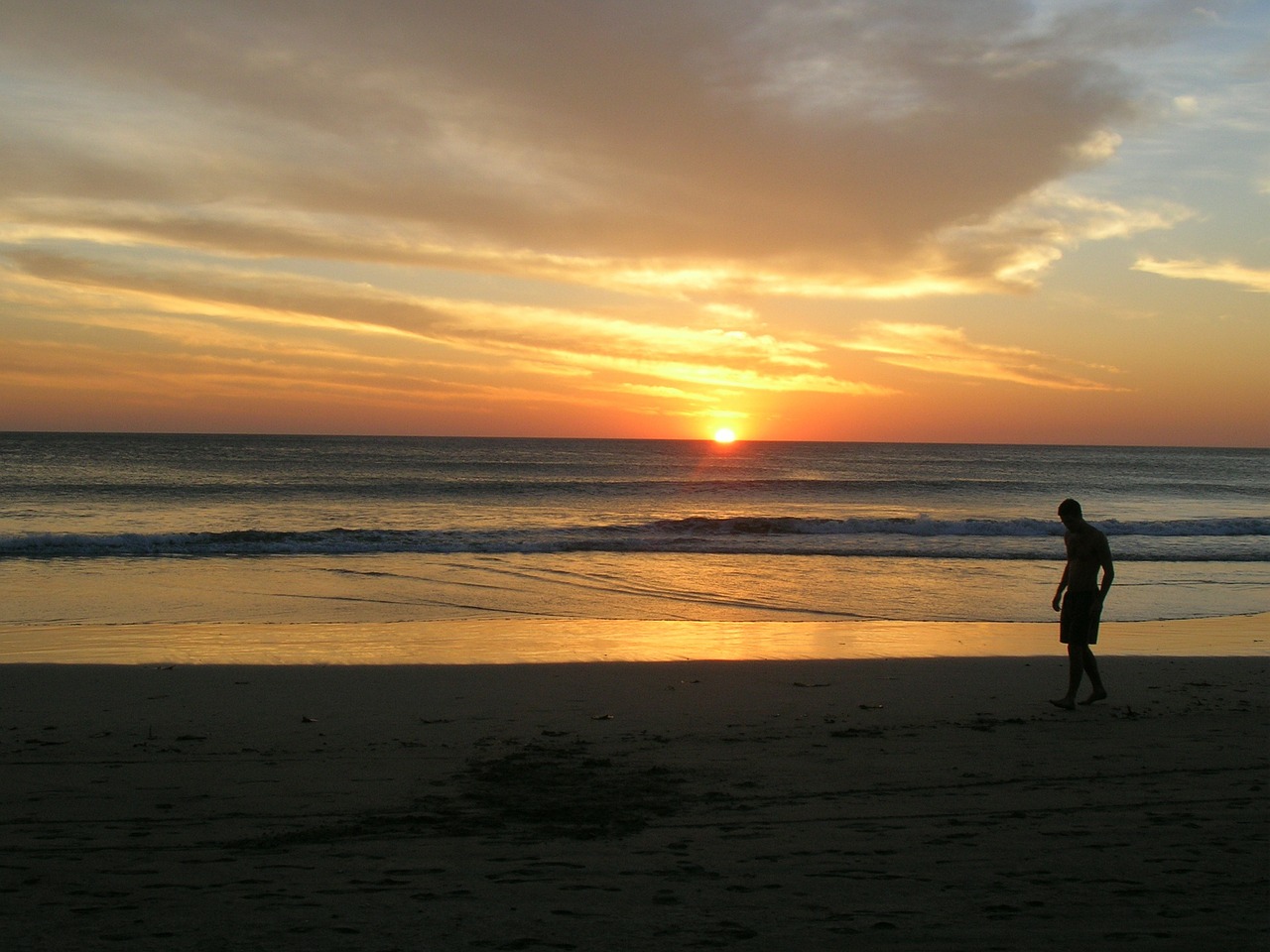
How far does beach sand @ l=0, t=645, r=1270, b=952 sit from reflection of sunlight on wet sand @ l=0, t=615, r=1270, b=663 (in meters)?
1.62

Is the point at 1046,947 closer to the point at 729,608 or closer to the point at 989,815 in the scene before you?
the point at 989,815

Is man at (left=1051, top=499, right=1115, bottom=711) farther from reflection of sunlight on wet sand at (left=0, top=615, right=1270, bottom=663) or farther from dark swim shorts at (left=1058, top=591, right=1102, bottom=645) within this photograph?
reflection of sunlight on wet sand at (left=0, top=615, right=1270, bottom=663)

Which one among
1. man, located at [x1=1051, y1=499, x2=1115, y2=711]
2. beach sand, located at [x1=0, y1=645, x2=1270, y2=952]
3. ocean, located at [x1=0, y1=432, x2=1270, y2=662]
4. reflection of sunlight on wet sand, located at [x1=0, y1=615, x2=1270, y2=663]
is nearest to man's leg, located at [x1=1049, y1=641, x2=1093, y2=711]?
man, located at [x1=1051, y1=499, x2=1115, y2=711]

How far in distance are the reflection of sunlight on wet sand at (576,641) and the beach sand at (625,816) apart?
1.62 meters

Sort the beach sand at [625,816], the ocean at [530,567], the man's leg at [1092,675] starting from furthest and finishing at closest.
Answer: the ocean at [530,567]
the man's leg at [1092,675]
the beach sand at [625,816]

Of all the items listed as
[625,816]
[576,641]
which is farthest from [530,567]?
[625,816]

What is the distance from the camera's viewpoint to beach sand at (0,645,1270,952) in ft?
12.4

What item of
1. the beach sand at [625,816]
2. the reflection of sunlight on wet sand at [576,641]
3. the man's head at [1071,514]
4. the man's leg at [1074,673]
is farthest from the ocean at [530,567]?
the man's head at [1071,514]

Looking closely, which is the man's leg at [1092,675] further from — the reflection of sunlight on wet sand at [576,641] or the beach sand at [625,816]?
the reflection of sunlight on wet sand at [576,641]

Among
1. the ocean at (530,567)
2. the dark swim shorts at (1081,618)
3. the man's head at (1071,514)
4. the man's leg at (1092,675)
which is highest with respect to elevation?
the man's head at (1071,514)

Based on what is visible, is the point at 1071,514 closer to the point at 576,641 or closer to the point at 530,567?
the point at 576,641

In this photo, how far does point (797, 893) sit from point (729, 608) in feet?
34.2

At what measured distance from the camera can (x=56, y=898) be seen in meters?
3.93

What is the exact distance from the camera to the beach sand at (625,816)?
12.4 ft
